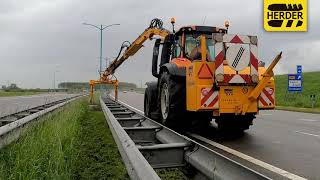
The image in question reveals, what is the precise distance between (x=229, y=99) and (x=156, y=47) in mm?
4277

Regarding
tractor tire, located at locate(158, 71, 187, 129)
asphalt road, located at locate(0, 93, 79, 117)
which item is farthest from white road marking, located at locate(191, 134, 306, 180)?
asphalt road, located at locate(0, 93, 79, 117)

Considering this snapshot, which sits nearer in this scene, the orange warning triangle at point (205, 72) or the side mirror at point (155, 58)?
the orange warning triangle at point (205, 72)

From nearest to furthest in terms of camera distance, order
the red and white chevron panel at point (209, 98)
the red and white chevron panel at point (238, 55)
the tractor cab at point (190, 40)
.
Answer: the red and white chevron panel at point (209, 98), the red and white chevron panel at point (238, 55), the tractor cab at point (190, 40)

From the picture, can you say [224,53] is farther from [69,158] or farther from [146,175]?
[146,175]

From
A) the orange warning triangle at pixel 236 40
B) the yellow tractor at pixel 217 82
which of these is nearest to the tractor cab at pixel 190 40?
the yellow tractor at pixel 217 82

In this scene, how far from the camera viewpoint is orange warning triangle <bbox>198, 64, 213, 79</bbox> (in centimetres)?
1044

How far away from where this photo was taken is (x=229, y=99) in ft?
34.4

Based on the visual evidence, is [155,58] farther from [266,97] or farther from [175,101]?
[266,97]

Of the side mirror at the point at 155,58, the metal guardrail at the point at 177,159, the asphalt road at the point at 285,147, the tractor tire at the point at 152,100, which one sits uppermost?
the side mirror at the point at 155,58

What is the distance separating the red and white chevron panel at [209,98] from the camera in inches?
407

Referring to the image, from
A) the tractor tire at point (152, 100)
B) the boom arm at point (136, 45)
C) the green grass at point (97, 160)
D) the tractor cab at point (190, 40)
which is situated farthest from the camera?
the boom arm at point (136, 45)

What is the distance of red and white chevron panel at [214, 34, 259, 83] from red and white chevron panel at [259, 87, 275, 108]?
0.48 metres

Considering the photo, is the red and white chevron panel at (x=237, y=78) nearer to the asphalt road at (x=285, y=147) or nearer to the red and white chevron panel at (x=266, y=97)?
the red and white chevron panel at (x=266, y=97)

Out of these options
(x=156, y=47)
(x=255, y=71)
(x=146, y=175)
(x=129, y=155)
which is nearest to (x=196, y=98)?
(x=255, y=71)
